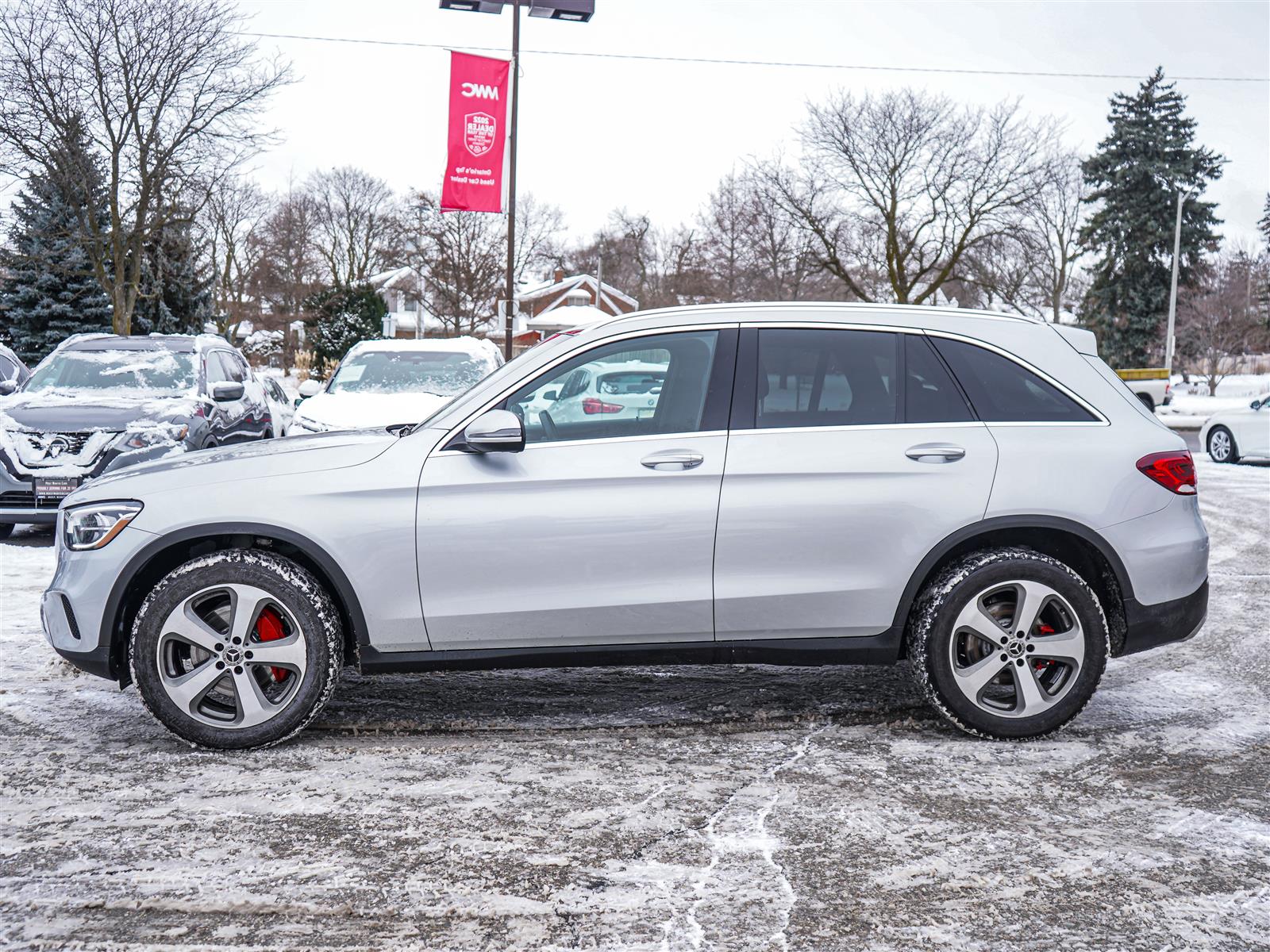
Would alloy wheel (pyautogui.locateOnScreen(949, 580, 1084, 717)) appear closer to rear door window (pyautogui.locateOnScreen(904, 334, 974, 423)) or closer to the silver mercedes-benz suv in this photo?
the silver mercedes-benz suv

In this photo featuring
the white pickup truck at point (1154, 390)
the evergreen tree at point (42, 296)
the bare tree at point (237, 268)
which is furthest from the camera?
the bare tree at point (237, 268)

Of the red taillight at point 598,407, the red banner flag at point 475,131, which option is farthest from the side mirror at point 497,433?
the red banner flag at point 475,131

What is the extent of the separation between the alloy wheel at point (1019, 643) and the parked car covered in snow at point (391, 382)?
254 inches

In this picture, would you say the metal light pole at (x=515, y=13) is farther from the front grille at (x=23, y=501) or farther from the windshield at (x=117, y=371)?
the front grille at (x=23, y=501)

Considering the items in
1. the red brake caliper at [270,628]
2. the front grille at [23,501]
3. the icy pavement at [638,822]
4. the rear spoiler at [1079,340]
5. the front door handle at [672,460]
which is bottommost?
the icy pavement at [638,822]

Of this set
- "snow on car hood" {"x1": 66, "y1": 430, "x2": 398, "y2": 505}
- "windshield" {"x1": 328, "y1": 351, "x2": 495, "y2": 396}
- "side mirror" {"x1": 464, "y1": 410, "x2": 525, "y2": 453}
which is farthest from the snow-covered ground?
"snow on car hood" {"x1": 66, "y1": 430, "x2": 398, "y2": 505}

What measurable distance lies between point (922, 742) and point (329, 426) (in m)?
6.73

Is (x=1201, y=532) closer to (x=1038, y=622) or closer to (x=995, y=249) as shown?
(x=1038, y=622)

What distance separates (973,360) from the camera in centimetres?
468

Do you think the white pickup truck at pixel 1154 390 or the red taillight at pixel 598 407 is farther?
the white pickup truck at pixel 1154 390

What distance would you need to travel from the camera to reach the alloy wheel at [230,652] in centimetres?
432

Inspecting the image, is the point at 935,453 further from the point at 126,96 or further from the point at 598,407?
the point at 126,96

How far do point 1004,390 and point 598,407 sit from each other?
1651 mm

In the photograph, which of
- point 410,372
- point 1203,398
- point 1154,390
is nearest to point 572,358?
point 410,372
